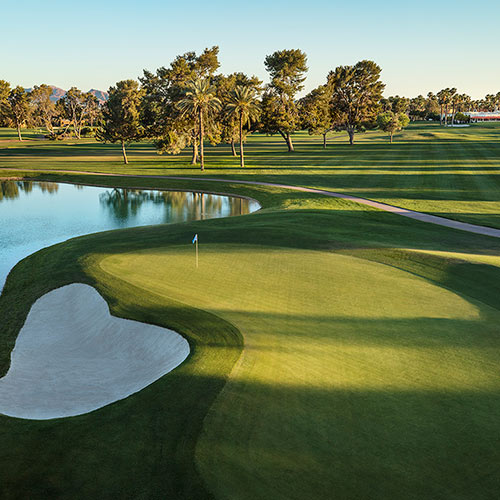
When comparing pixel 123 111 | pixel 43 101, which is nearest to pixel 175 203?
pixel 123 111

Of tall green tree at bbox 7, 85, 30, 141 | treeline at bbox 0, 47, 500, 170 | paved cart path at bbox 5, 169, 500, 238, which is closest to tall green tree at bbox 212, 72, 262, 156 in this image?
treeline at bbox 0, 47, 500, 170

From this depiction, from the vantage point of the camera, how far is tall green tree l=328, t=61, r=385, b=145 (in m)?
102

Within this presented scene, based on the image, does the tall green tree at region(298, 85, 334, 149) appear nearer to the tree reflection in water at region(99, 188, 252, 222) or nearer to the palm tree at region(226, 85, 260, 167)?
the palm tree at region(226, 85, 260, 167)

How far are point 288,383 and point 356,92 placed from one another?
105 m

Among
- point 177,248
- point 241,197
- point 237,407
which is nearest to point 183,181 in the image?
point 241,197

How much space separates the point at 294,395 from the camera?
364 inches

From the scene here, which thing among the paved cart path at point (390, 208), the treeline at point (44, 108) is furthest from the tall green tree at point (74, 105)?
the paved cart path at point (390, 208)

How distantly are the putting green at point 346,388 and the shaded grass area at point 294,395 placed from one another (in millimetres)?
35

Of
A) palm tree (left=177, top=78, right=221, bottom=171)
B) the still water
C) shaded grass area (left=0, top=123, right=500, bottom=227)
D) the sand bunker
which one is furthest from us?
palm tree (left=177, top=78, right=221, bottom=171)

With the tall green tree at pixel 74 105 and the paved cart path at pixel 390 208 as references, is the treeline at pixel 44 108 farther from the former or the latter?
the paved cart path at pixel 390 208

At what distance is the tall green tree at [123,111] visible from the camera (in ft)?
252

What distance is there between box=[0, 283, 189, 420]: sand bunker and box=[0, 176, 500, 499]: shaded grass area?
642 millimetres

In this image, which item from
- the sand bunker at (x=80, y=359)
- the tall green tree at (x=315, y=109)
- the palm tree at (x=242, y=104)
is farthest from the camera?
the tall green tree at (x=315, y=109)

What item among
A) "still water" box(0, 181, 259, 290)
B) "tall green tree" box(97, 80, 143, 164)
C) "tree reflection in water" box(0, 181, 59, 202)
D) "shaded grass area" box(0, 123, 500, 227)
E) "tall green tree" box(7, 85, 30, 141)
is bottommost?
"still water" box(0, 181, 259, 290)
